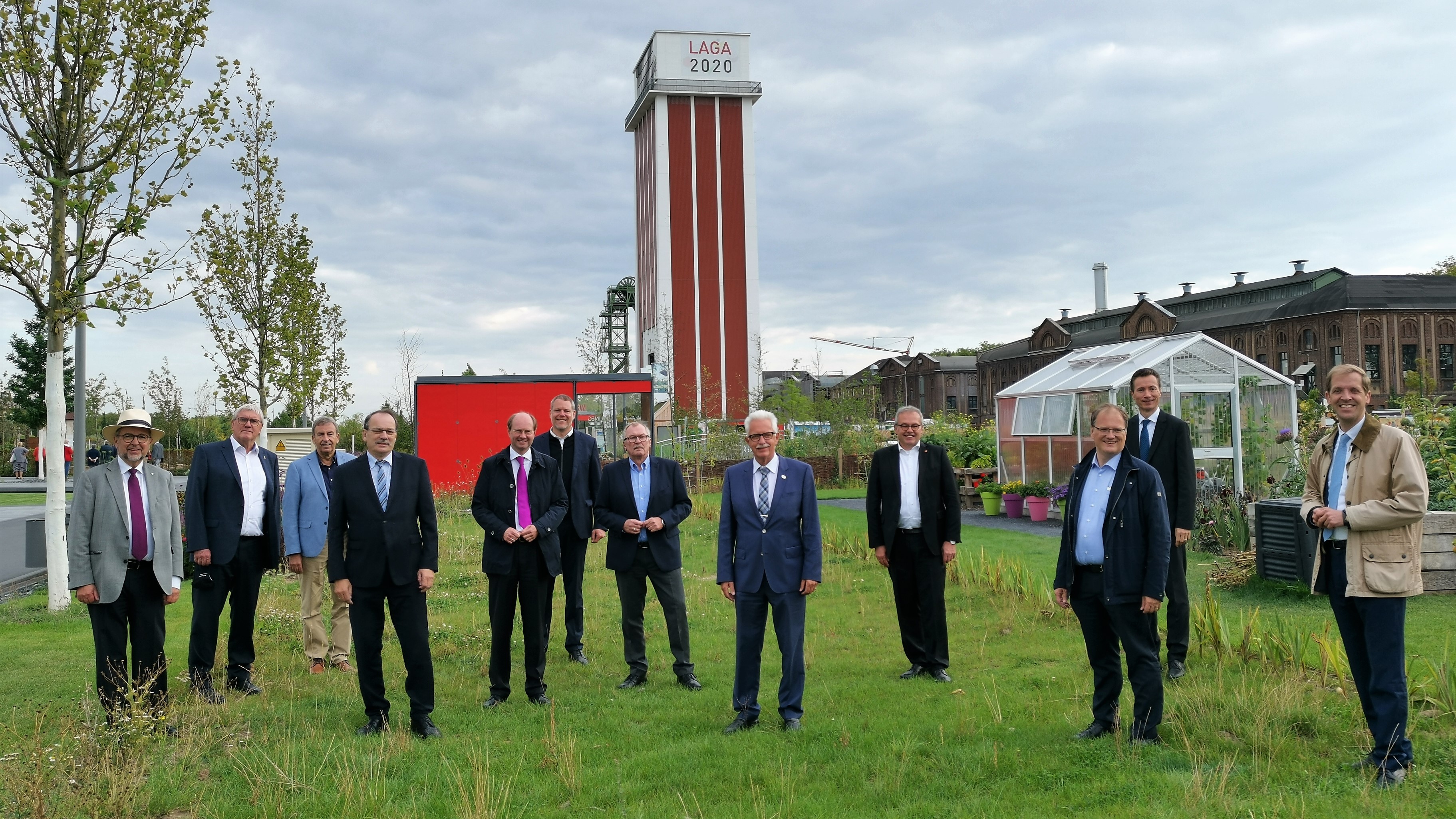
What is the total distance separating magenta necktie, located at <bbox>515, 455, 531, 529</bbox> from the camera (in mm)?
6734

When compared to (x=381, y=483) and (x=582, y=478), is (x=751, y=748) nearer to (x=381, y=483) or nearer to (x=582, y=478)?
(x=381, y=483)

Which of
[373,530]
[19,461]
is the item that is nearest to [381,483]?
[373,530]

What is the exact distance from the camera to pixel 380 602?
582 cm

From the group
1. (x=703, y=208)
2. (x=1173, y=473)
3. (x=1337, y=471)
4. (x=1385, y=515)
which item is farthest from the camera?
(x=703, y=208)

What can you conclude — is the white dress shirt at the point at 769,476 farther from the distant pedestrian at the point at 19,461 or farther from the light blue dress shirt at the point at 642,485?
the distant pedestrian at the point at 19,461

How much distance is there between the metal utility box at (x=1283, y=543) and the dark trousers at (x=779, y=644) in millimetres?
5548

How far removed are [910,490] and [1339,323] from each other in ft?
173

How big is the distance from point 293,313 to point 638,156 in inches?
2127

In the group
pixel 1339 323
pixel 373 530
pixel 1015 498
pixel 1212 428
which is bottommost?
pixel 1015 498

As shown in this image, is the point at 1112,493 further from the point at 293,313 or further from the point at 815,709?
the point at 293,313

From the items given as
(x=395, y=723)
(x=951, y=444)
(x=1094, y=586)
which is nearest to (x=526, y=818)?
(x=395, y=723)

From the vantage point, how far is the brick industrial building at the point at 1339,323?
50.1 meters

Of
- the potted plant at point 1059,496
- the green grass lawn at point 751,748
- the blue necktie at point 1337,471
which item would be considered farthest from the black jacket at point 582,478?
the potted plant at point 1059,496

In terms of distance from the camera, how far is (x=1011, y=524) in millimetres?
17188
